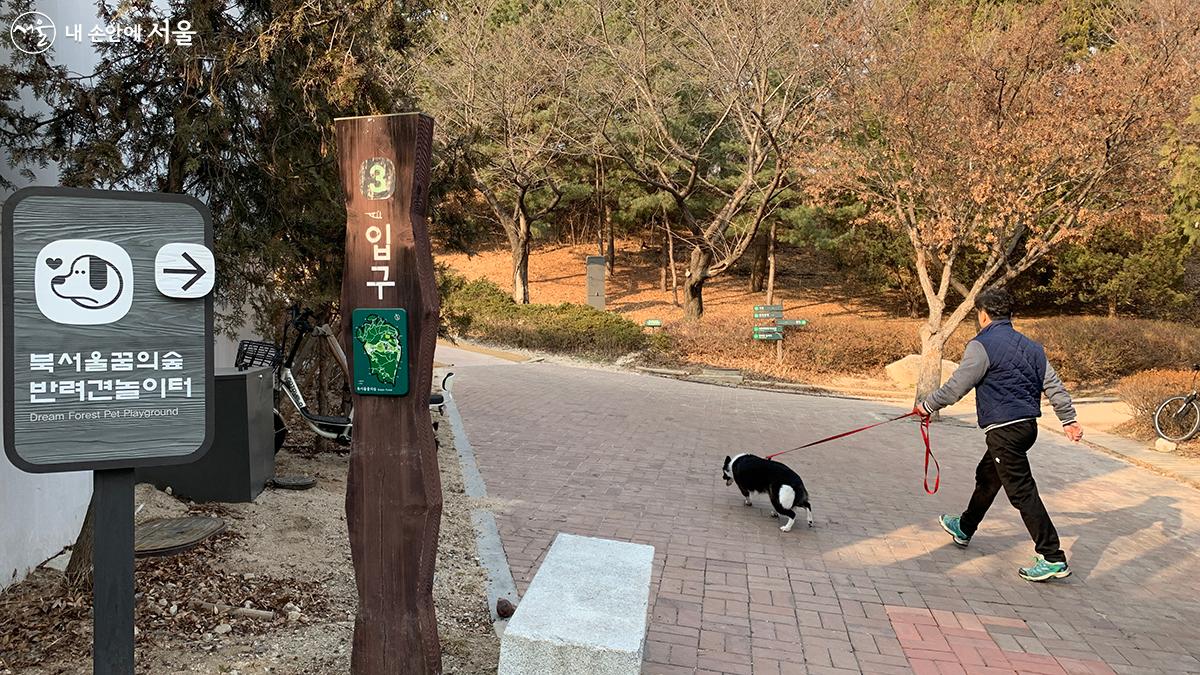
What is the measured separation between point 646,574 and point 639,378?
11.9 meters

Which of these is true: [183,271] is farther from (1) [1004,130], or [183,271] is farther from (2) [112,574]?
(1) [1004,130]

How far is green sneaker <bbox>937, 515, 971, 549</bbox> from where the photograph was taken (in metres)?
5.71

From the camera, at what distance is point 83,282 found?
7.86 ft

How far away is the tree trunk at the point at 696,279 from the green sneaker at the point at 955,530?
16.3 meters

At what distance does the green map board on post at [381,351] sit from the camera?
3168 millimetres

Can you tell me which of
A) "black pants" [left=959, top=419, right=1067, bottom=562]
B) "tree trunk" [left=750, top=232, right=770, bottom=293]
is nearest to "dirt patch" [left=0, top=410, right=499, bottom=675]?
"black pants" [left=959, top=419, right=1067, bottom=562]

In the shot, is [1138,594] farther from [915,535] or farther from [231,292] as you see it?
[231,292]

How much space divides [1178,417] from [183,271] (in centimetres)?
1235

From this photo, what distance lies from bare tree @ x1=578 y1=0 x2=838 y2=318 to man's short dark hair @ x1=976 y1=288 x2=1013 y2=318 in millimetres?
9943

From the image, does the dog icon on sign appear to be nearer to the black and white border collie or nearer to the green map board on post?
the green map board on post

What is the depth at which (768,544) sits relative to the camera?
5672mm

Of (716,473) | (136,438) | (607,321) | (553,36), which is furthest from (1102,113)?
(553,36)

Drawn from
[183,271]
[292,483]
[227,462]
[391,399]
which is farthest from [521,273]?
[183,271]

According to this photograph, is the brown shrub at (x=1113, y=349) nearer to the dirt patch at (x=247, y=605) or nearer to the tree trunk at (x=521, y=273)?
the tree trunk at (x=521, y=273)
